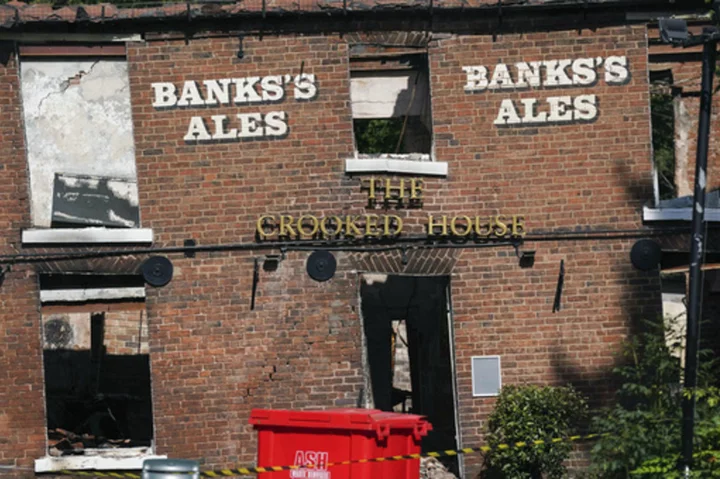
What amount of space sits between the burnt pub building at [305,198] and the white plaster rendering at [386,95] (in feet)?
1.88

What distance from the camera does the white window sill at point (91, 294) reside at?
1955cm

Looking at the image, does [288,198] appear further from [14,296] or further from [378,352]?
[378,352]

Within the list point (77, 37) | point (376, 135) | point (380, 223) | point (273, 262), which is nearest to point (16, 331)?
point (273, 262)

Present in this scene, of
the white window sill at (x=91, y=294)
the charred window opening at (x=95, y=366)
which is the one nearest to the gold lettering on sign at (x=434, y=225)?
the charred window opening at (x=95, y=366)

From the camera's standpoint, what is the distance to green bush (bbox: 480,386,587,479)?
1474 cm

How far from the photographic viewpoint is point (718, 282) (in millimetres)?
16906

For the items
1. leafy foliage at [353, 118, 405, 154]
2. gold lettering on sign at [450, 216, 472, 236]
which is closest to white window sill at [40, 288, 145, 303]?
gold lettering on sign at [450, 216, 472, 236]

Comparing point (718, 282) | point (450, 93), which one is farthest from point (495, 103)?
point (718, 282)

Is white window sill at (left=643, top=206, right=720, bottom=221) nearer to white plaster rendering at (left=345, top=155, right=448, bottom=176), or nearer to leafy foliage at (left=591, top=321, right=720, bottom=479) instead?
leafy foliage at (left=591, top=321, right=720, bottom=479)

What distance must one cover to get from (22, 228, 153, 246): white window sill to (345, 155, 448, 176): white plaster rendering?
102 inches

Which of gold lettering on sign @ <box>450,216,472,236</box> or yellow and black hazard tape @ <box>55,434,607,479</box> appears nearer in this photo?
yellow and black hazard tape @ <box>55,434,607,479</box>

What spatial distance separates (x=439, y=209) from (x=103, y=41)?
458cm

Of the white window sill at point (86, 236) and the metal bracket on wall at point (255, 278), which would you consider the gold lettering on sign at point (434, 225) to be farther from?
the white window sill at point (86, 236)

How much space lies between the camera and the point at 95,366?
22625 millimetres
